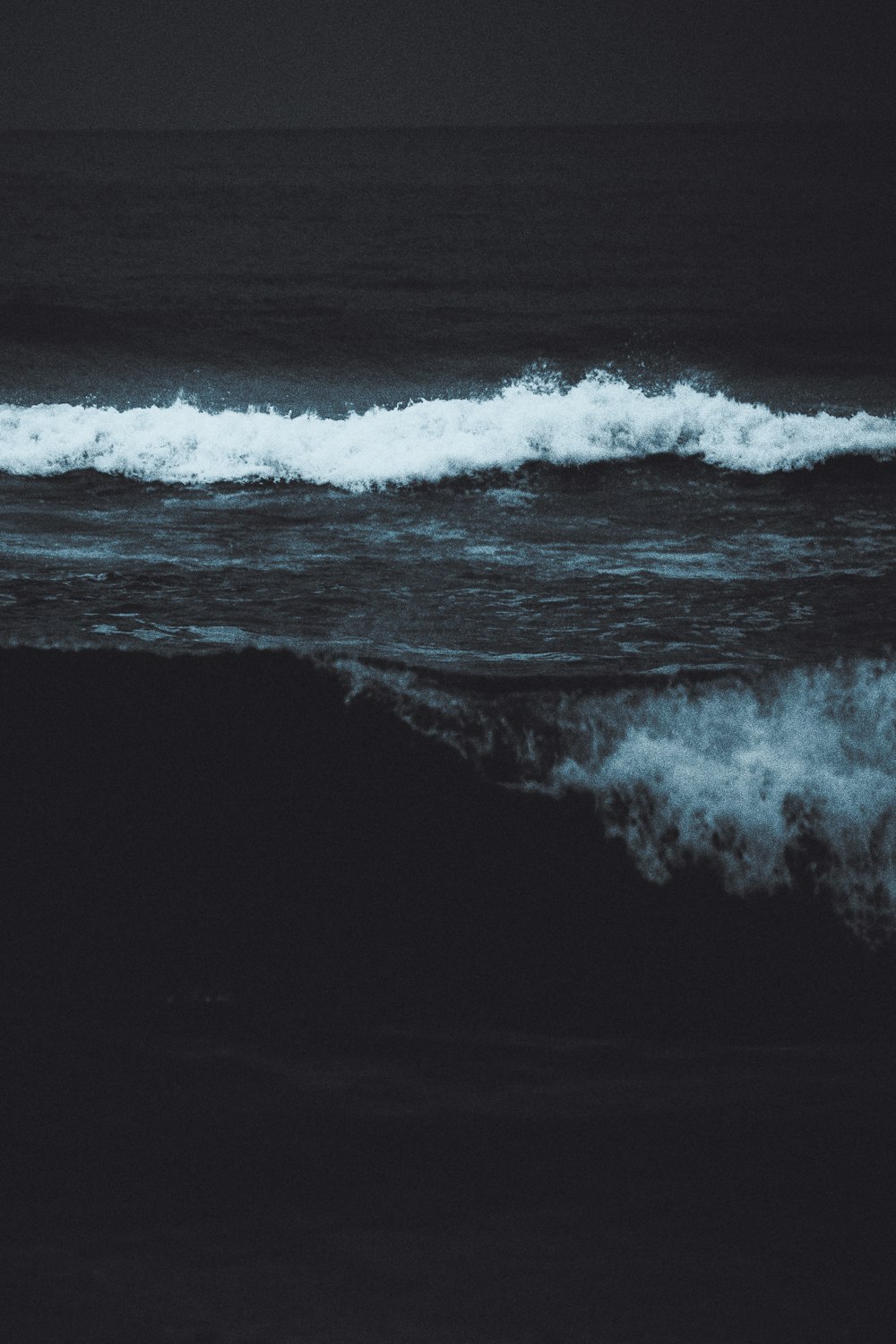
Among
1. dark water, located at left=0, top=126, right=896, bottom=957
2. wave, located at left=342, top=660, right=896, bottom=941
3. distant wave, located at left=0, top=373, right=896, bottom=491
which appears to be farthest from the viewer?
distant wave, located at left=0, top=373, right=896, bottom=491

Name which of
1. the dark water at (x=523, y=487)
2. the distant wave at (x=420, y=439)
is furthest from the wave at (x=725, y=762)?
the distant wave at (x=420, y=439)

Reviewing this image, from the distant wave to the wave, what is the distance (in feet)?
17.7

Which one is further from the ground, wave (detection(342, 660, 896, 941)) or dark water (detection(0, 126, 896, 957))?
dark water (detection(0, 126, 896, 957))

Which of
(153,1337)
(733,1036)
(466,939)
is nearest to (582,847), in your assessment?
(466,939)

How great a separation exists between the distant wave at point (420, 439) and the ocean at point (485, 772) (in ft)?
0.18

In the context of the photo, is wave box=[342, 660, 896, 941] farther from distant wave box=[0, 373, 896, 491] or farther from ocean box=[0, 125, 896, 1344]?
distant wave box=[0, 373, 896, 491]

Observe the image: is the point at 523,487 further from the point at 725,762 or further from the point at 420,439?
the point at 725,762

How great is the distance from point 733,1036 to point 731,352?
13.1m

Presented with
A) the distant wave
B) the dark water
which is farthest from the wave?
the distant wave

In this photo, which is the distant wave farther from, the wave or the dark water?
the wave

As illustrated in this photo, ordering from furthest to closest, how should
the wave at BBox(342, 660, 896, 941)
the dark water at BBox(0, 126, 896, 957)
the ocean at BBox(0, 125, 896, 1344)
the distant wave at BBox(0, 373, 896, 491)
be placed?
the distant wave at BBox(0, 373, 896, 491) < the dark water at BBox(0, 126, 896, 957) < the wave at BBox(342, 660, 896, 941) < the ocean at BBox(0, 125, 896, 1344)

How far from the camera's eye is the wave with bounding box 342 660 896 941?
4.13 metres

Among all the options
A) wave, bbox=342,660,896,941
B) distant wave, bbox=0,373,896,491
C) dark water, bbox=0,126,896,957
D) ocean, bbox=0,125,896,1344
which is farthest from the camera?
distant wave, bbox=0,373,896,491

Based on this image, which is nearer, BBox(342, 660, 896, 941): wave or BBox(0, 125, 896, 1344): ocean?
BBox(0, 125, 896, 1344): ocean
